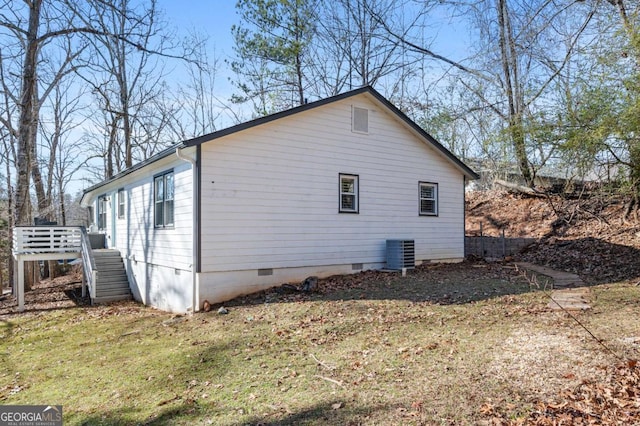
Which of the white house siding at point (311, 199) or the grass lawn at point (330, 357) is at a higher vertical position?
the white house siding at point (311, 199)

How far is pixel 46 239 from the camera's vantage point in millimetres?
12180

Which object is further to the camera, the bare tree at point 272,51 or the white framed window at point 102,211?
the bare tree at point 272,51

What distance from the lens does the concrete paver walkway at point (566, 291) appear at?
699 centimetres

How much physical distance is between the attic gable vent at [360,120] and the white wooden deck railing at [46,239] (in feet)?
29.6

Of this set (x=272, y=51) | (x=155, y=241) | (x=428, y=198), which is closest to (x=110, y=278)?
(x=155, y=241)

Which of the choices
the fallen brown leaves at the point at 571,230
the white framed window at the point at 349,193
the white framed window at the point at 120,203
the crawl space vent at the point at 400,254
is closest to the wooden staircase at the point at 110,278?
the white framed window at the point at 120,203

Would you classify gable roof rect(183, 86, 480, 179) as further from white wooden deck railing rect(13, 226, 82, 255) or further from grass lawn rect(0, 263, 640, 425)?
white wooden deck railing rect(13, 226, 82, 255)

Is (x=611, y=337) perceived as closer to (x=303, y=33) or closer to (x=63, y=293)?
(x=63, y=293)

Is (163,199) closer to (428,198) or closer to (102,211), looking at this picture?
(428,198)

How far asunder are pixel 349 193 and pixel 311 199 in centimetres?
122

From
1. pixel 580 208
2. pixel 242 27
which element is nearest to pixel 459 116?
pixel 580 208

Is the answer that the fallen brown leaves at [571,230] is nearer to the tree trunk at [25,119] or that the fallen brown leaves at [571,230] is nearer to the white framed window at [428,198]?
the white framed window at [428,198]

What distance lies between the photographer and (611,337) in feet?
17.1

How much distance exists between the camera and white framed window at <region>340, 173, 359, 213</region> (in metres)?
10.9
